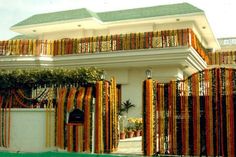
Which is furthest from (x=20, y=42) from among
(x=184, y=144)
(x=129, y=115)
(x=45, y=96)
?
(x=184, y=144)

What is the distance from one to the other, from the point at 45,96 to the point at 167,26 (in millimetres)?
14069

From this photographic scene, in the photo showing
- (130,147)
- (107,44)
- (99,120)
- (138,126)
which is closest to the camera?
(99,120)

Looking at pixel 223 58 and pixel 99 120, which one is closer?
pixel 99 120

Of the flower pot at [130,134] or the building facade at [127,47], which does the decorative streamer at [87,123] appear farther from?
the building facade at [127,47]

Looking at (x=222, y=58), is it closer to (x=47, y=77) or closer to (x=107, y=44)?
(x=107, y=44)

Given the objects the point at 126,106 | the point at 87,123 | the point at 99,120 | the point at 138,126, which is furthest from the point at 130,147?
the point at 126,106

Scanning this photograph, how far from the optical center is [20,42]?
873 inches

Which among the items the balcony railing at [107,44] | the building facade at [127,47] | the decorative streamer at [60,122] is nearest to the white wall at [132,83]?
the building facade at [127,47]

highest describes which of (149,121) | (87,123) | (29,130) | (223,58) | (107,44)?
(107,44)

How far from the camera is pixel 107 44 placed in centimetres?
2088

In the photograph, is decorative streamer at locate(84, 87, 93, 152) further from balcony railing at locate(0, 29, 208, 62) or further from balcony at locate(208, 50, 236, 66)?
balcony at locate(208, 50, 236, 66)

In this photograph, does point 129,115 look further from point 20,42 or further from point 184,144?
point 184,144

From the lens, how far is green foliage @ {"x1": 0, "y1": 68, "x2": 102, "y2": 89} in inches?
545

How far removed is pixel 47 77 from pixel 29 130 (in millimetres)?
2111
